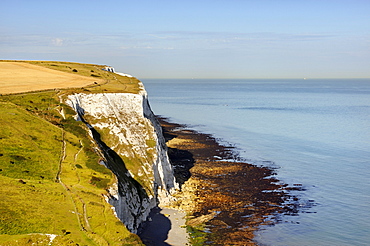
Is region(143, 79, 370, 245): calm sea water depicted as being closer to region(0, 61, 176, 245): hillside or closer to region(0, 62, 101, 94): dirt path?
region(0, 61, 176, 245): hillside

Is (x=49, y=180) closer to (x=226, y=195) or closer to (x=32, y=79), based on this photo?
(x=226, y=195)

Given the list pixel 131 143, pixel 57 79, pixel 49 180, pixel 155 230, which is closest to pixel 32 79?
pixel 57 79

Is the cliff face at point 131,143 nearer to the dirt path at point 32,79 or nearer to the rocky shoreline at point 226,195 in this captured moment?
the rocky shoreline at point 226,195

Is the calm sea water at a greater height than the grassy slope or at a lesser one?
lesser

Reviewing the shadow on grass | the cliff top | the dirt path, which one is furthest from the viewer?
the cliff top

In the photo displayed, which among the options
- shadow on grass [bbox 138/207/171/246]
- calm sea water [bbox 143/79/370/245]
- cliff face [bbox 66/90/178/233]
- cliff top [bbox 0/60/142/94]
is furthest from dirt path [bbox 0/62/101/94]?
calm sea water [bbox 143/79/370/245]
